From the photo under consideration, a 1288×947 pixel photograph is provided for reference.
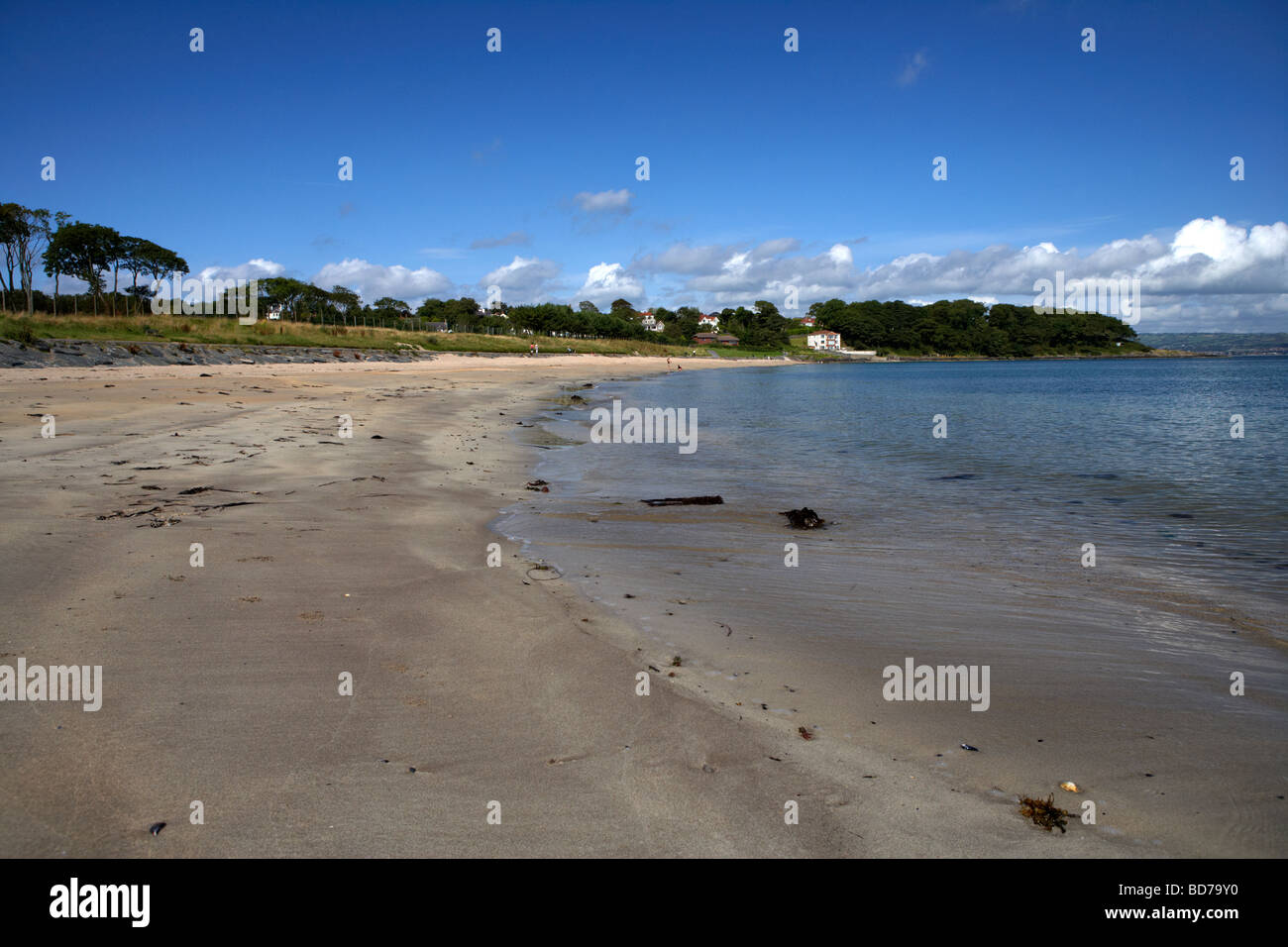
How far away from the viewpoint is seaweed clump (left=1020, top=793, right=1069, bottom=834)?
8.68ft

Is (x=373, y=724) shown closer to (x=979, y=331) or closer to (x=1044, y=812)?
(x=1044, y=812)

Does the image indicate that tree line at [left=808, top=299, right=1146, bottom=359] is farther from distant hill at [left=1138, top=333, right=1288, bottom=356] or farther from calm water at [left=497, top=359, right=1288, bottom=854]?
calm water at [left=497, top=359, right=1288, bottom=854]

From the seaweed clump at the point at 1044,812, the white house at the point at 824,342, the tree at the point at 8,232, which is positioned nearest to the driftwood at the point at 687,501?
the seaweed clump at the point at 1044,812

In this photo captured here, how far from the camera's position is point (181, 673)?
362 centimetres

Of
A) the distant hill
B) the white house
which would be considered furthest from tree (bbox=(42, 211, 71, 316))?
the distant hill

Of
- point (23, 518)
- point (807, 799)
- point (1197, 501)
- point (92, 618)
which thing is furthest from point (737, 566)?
point (1197, 501)

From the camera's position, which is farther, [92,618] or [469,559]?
[469,559]

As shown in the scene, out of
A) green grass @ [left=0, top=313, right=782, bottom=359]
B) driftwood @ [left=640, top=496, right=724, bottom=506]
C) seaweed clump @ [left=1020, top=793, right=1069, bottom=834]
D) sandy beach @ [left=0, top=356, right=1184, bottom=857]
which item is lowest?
seaweed clump @ [left=1020, top=793, right=1069, bottom=834]

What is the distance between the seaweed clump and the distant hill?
207 metres

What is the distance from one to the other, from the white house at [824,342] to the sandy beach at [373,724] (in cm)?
15587

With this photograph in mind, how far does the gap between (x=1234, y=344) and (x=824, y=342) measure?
118 metres
